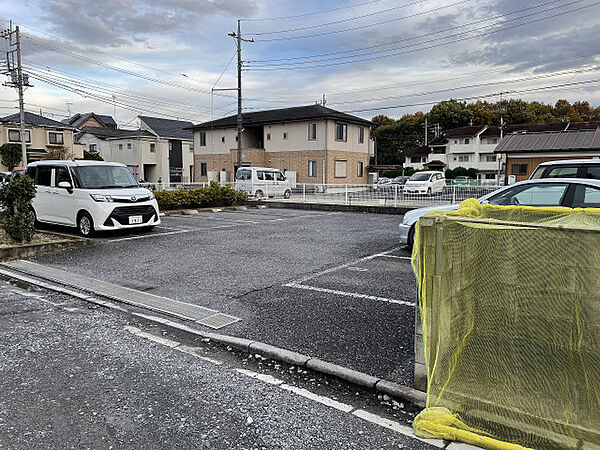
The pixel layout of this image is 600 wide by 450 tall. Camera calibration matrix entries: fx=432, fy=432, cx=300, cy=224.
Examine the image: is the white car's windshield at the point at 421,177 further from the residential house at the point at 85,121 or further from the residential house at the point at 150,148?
the residential house at the point at 85,121

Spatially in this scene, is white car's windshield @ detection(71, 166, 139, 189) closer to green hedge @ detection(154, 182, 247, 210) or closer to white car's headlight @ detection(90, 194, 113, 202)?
white car's headlight @ detection(90, 194, 113, 202)

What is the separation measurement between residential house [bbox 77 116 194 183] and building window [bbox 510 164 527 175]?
31933 mm

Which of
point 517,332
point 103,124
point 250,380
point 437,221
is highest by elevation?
point 103,124

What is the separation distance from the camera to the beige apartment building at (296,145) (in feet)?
103

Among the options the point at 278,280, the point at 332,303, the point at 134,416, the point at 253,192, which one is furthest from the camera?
the point at 253,192

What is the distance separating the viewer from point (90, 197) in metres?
9.72

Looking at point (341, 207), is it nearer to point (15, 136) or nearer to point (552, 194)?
point (552, 194)

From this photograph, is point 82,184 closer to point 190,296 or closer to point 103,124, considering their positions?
point 190,296

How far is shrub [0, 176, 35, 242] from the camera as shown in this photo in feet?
26.7

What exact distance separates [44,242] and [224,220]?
624cm

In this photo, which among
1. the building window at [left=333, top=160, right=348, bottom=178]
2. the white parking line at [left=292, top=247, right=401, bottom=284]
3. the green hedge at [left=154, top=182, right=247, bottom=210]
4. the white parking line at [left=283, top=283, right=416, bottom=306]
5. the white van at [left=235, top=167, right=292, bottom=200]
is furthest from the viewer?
the building window at [left=333, top=160, right=348, bottom=178]

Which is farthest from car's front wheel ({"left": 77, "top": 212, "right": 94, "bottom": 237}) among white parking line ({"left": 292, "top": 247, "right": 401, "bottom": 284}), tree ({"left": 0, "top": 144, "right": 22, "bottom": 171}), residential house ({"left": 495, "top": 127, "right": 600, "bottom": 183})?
tree ({"left": 0, "top": 144, "right": 22, "bottom": 171})

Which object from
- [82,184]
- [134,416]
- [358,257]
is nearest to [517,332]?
[134,416]

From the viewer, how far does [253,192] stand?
21.8m
